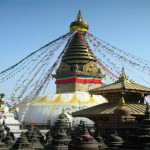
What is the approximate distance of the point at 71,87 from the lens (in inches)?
1160

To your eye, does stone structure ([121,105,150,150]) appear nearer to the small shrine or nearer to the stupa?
the small shrine

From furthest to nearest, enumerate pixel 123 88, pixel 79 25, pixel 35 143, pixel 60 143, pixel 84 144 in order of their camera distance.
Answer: pixel 79 25 → pixel 123 88 → pixel 35 143 → pixel 60 143 → pixel 84 144

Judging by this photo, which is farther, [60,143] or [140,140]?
[60,143]

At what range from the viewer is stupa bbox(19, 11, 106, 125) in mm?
25719

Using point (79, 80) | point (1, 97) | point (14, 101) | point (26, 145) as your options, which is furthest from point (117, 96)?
point (79, 80)

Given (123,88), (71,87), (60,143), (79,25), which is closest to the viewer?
(60,143)

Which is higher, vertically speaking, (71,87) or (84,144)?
(71,87)

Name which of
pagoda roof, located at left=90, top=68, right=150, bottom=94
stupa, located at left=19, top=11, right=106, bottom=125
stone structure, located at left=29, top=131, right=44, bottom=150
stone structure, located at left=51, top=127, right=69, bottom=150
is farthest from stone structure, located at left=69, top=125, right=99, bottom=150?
stupa, located at left=19, top=11, right=106, bottom=125

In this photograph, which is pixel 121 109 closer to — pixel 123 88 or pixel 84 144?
pixel 123 88

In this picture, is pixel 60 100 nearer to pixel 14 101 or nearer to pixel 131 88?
pixel 14 101

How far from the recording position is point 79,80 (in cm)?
2939

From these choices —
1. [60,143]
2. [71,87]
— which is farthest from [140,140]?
[71,87]

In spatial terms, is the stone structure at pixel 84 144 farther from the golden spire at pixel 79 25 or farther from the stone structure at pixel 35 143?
the golden spire at pixel 79 25

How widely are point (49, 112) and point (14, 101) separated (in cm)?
360
